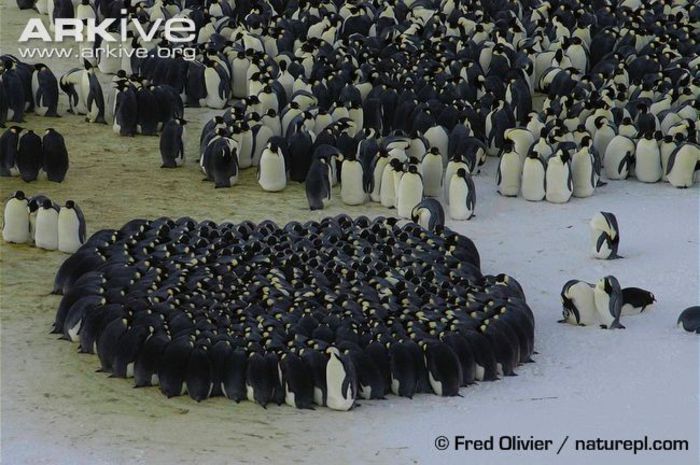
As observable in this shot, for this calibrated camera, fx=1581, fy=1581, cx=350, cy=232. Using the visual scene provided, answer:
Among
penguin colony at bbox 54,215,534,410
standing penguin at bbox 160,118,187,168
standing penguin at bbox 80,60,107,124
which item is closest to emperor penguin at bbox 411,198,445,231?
penguin colony at bbox 54,215,534,410

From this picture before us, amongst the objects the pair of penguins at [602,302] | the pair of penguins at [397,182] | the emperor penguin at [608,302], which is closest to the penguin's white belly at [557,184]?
the pair of penguins at [397,182]

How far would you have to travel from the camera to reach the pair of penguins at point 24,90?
49.3ft

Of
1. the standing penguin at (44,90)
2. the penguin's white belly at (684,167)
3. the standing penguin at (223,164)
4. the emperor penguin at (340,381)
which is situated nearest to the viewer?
the emperor penguin at (340,381)

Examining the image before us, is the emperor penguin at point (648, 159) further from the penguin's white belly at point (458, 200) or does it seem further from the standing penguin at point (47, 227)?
the standing penguin at point (47, 227)

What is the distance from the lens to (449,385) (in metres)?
10.0

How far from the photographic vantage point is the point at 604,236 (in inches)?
489

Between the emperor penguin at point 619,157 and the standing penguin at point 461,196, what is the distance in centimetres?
166

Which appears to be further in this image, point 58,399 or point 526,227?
point 526,227

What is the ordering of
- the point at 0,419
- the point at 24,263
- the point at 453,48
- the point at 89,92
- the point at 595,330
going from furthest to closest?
the point at 453,48
the point at 89,92
the point at 24,263
the point at 595,330
the point at 0,419

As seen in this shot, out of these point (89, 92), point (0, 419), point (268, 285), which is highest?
point (89, 92)

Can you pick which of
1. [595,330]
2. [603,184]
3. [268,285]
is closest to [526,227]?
[603,184]

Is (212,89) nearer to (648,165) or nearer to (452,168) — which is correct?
(452,168)

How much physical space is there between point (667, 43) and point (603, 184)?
345cm

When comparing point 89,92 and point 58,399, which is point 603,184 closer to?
point 89,92
